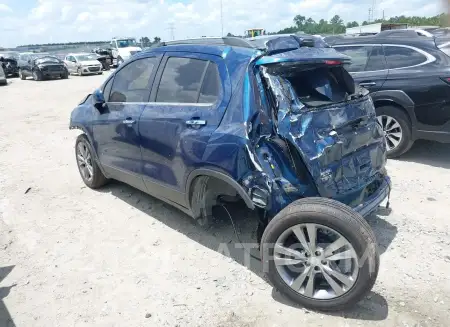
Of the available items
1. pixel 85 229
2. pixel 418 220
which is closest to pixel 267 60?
pixel 418 220

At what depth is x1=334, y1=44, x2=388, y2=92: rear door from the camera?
5.92m

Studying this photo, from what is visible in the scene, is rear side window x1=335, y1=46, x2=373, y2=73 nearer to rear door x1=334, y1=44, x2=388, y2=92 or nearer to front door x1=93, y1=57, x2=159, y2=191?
rear door x1=334, y1=44, x2=388, y2=92

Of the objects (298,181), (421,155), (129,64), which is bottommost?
(421,155)

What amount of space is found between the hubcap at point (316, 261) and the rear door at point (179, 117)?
1.05 meters

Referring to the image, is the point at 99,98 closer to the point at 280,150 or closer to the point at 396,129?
the point at 280,150

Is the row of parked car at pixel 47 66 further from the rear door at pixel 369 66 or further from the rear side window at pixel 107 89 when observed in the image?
the rear door at pixel 369 66

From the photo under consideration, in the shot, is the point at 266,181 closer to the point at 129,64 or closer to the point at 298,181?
the point at 298,181

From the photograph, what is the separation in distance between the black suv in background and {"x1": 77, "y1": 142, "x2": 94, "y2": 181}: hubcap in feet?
14.1

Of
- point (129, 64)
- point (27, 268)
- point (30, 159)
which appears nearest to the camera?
point (27, 268)

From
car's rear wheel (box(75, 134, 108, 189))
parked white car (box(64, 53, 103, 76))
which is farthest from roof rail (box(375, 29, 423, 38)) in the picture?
parked white car (box(64, 53, 103, 76))

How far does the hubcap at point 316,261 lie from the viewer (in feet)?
8.76

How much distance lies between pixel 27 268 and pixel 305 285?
8.48 ft

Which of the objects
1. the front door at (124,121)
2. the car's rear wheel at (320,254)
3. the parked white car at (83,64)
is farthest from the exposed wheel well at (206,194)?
the parked white car at (83,64)

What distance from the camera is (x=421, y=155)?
20.1 feet
